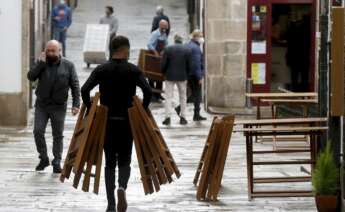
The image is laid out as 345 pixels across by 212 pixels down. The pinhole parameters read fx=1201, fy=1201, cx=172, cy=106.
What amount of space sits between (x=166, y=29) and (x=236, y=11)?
2101mm

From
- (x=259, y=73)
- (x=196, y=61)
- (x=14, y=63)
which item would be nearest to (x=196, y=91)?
(x=196, y=61)

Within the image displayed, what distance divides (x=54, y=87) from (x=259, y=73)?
1084cm

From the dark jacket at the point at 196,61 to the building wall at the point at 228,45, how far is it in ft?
5.45

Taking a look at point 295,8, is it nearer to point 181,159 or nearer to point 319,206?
point 181,159

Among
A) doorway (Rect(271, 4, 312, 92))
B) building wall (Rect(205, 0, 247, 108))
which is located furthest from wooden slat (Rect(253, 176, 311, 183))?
doorway (Rect(271, 4, 312, 92))

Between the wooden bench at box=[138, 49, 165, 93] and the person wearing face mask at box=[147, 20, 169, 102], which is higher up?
the person wearing face mask at box=[147, 20, 169, 102]

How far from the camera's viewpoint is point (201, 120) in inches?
967

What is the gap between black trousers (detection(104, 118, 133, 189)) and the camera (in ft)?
40.7

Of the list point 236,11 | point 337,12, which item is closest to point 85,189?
point 337,12

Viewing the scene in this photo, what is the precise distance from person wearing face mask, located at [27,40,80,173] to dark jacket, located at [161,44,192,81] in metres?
7.15

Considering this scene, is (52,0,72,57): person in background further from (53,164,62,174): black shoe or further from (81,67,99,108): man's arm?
(81,67,99,108): man's arm

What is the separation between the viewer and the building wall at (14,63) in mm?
22875

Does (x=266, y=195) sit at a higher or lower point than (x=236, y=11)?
lower

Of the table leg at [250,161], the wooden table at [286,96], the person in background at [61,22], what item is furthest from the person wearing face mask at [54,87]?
the person in background at [61,22]
